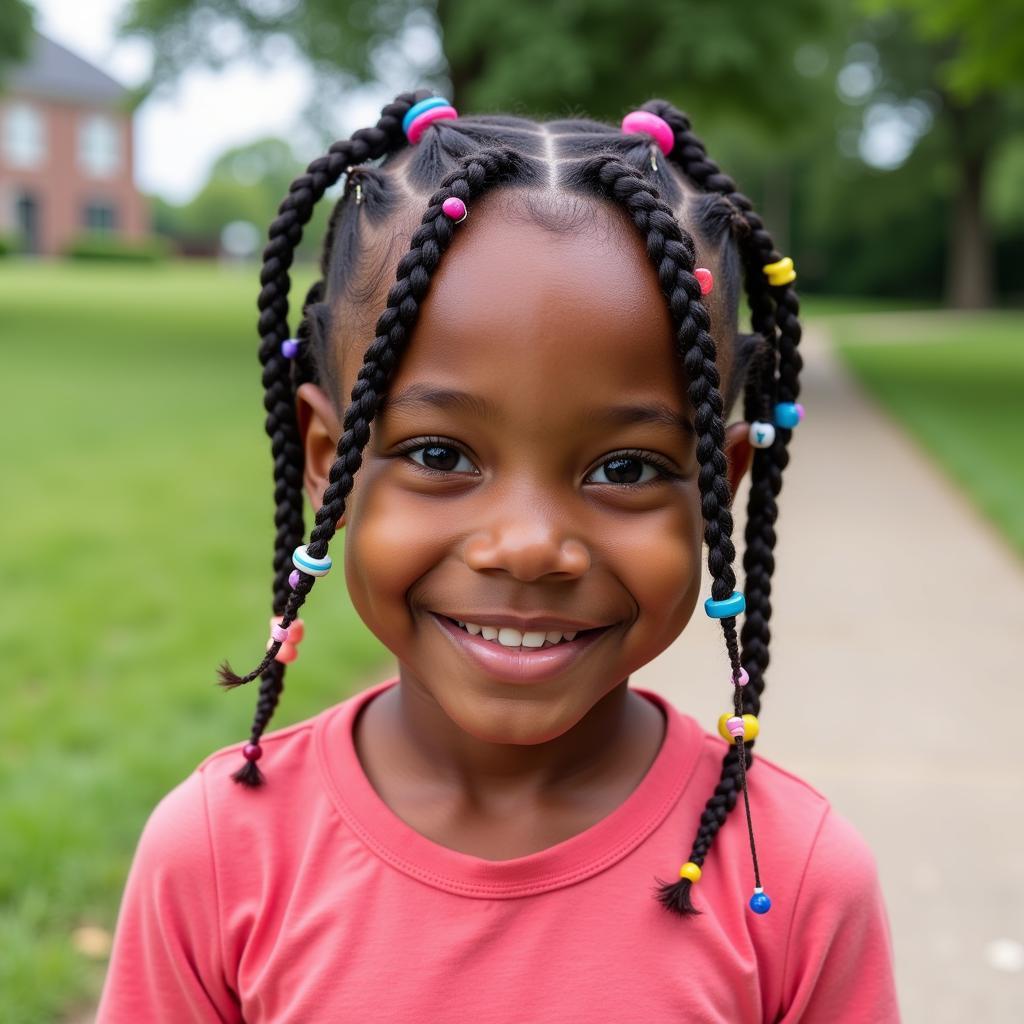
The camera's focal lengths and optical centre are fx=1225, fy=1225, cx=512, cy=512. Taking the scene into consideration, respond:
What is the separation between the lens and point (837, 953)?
150 centimetres

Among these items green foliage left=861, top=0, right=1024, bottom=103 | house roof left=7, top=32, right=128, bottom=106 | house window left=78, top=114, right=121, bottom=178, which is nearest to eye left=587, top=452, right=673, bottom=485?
green foliage left=861, top=0, right=1024, bottom=103

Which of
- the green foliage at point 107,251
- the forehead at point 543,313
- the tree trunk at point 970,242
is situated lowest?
the green foliage at point 107,251

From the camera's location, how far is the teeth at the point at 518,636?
1384 millimetres

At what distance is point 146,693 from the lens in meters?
4.13

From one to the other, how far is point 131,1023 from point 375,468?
769mm

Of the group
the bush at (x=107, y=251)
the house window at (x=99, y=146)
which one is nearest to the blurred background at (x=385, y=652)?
the bush at (x=107, y=251)

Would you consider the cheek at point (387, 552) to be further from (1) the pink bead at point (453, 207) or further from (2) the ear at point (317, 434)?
(1) the pink bead at point (453, 207)

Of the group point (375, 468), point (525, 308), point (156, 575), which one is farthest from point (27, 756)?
point (525, 308)

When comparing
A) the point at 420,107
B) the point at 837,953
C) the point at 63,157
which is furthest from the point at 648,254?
the point at 63,157

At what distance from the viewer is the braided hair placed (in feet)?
4.47

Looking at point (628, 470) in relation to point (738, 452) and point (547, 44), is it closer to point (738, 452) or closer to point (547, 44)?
point (738, 452)

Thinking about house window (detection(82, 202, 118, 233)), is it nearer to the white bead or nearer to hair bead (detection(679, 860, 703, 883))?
the white bead

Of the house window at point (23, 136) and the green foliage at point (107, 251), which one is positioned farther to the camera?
the house window at point (23, 136)

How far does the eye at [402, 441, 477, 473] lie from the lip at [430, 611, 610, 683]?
6.8 inches
